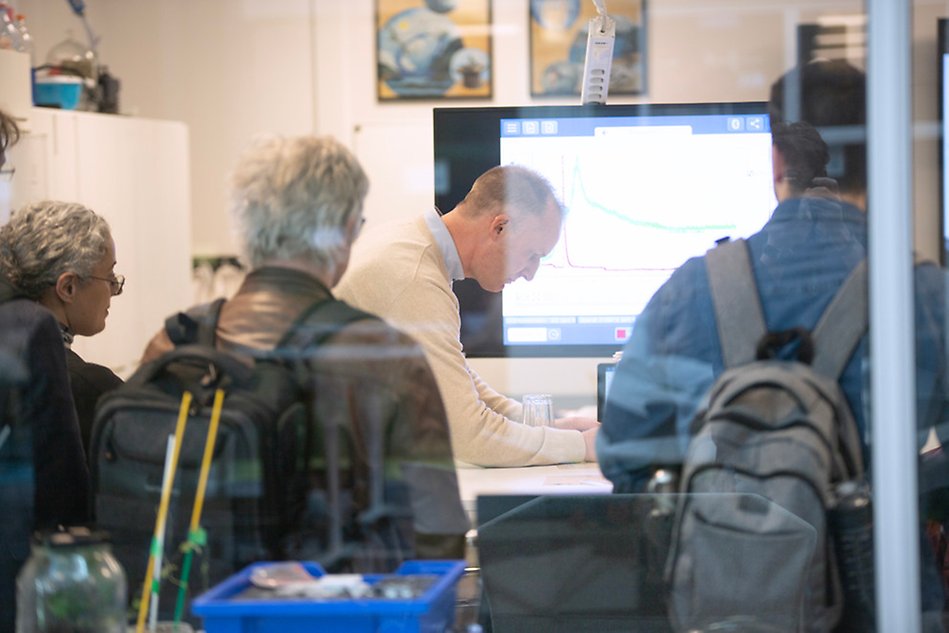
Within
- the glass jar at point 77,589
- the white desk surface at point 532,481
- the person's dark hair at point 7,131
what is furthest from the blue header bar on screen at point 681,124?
the glass jar at point 77,589

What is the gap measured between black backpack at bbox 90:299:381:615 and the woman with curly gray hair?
0.09m

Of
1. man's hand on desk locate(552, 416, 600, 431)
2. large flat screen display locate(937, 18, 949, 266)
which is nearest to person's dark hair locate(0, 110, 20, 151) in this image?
man's hand on desk locate(552, 416, 600, 431)

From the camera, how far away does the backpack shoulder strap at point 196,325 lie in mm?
2221

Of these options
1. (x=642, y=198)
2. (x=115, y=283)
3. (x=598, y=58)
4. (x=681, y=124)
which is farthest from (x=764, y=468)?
(x=115, y=283)

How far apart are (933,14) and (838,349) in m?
0.62

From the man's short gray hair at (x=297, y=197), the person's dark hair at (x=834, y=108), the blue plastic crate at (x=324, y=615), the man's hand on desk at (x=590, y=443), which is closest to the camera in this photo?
the blue plastic crate at (x=324, y=615)

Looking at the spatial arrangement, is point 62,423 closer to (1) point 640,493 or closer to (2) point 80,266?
(2) point 80,266

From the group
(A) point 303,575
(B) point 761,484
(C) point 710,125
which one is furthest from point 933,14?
(A) point 303,575

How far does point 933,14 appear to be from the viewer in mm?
2330

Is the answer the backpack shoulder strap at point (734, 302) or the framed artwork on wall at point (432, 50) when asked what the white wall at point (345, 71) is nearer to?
the framed artwork on wall at point (432, 50)

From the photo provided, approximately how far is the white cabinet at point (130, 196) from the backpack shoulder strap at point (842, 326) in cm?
112

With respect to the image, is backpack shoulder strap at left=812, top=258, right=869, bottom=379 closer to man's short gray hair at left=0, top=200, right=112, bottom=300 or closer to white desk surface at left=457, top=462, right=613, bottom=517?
white desk surface at left=457, top=462, right=613, bottom=517

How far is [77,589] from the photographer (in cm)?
205

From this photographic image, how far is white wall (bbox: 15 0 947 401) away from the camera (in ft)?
7.36
